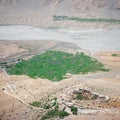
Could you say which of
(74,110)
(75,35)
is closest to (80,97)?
(74,110)

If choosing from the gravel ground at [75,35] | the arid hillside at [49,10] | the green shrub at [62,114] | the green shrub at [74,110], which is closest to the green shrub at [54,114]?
the green shrub at [62,114]

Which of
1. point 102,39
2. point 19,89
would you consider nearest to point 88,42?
point 102,39

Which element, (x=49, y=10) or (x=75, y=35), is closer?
(x=75, y=35)

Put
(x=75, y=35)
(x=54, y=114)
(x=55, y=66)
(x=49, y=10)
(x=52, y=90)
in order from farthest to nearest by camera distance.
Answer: (x=49, y=10) → (x=75, y=35) → (x=55, y=66) → (x=52, y=90) → (x=54, y=114)

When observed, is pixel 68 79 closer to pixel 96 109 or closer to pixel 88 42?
pixel 96 109

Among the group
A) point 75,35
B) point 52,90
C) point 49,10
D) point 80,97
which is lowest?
point 52,90

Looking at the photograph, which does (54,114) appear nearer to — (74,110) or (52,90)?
(74,110)

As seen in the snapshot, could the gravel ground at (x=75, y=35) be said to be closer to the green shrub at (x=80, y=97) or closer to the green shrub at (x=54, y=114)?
the green shrub at (x=80, y=97)
